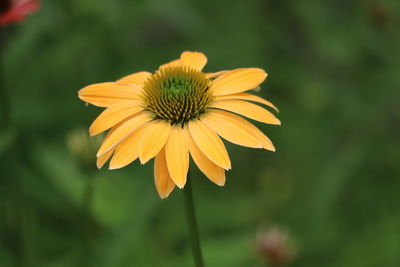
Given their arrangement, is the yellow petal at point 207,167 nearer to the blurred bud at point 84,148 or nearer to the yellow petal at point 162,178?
the yellow petal at point 162,178

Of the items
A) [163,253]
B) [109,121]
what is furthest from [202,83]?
[163,253]

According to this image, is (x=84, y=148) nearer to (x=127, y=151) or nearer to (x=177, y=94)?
(x=177, y=94)

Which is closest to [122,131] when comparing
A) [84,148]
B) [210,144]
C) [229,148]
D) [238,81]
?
[210,144]

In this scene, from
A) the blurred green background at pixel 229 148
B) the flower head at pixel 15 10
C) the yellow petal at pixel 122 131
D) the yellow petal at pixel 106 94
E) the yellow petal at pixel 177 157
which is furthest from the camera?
→ the blurred green background at pixel 229 148

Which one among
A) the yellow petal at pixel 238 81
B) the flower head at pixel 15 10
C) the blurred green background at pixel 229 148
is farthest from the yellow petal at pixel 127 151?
the flower head at pixel 15 10

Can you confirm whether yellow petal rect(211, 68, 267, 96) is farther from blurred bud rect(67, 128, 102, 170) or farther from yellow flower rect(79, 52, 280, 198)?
blurred bud rect(67, 128, 102, 170)

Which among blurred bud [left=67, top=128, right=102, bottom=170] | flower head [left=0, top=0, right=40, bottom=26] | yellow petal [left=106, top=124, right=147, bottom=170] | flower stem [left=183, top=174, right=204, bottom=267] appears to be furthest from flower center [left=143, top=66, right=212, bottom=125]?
flower head [left=0, top=0, right=40, bottom=26]

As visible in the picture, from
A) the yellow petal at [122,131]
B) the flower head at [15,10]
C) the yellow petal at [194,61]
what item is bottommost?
the yellow petal at [122,131]

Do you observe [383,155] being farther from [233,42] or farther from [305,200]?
[233,42]

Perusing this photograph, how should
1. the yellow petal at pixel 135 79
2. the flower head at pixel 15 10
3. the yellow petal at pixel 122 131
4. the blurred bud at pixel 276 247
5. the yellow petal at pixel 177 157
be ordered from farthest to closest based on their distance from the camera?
the blurred bud at pixel 276 247, the flower head at pixel 15 10, the yellow petal at pixel 135 79, the yellow petal at pixel 122 131, the yellow petal at pixel 177 157
